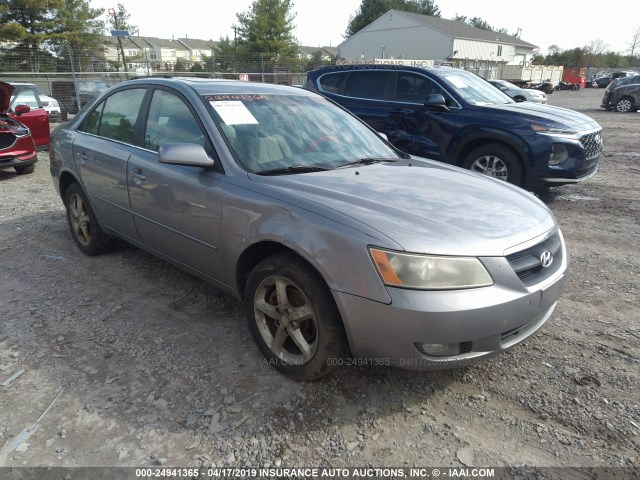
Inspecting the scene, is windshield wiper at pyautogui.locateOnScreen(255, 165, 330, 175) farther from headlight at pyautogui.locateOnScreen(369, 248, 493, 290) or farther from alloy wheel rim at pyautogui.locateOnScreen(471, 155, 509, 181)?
alloy wheel rim at pyautogui.locateOnScreen(471, 155, 509, 181)

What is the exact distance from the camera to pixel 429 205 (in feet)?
8.38

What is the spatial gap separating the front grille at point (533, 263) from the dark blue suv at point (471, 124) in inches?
147

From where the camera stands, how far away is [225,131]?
3025mm

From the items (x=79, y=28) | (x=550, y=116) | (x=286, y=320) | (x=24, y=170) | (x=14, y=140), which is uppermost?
(x=79, y=28)

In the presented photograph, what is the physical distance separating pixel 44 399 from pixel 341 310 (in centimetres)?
174

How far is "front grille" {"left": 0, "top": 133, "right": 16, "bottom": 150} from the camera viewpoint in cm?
801

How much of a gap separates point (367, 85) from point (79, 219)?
15.8 feet

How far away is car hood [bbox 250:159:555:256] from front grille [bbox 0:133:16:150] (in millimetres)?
7383

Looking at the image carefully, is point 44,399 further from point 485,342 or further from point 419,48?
point 419,48

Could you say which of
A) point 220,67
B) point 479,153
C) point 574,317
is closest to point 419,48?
point 220,67

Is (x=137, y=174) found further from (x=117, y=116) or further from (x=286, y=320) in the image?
(x=286, y=320)

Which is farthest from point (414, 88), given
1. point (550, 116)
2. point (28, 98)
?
point (28, 98)

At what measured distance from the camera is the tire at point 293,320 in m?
2.36

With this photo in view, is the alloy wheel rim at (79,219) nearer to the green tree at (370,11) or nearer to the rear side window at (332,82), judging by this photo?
the rear side window at (332,82)
